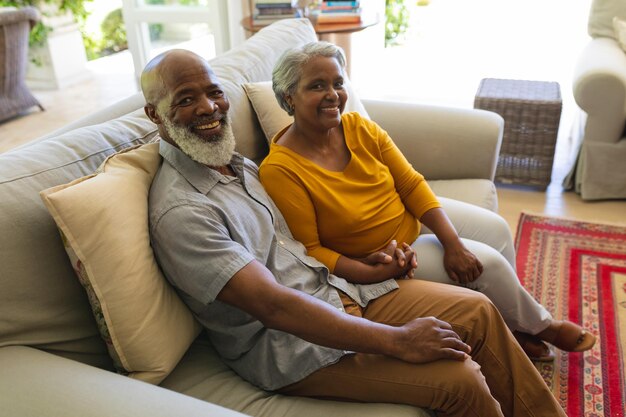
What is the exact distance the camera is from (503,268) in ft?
5.26

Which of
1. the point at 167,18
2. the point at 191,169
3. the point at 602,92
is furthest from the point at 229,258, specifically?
the point at 167,18

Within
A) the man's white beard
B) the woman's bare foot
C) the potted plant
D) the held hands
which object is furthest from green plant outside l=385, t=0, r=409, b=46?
the man's white beard

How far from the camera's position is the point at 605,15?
304cm

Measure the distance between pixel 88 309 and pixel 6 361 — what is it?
20cm

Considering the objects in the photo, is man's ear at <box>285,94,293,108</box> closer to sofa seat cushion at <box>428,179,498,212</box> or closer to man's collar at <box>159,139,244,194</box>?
man's collar at <box>159,139,244,194</box>

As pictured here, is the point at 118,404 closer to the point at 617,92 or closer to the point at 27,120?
the point at 617,92

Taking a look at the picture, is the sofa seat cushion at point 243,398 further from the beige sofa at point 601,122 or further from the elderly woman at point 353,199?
the beige sofa at point 601,122

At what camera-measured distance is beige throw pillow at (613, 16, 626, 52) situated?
285cm

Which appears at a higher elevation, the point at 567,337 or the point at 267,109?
the point at 267,109

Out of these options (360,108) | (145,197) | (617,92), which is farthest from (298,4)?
(145,197)

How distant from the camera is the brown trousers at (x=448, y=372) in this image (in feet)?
3.83

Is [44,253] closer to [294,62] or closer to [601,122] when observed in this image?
[294,62]

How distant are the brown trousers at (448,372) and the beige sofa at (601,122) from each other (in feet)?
5.27

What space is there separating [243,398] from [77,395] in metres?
0.36
